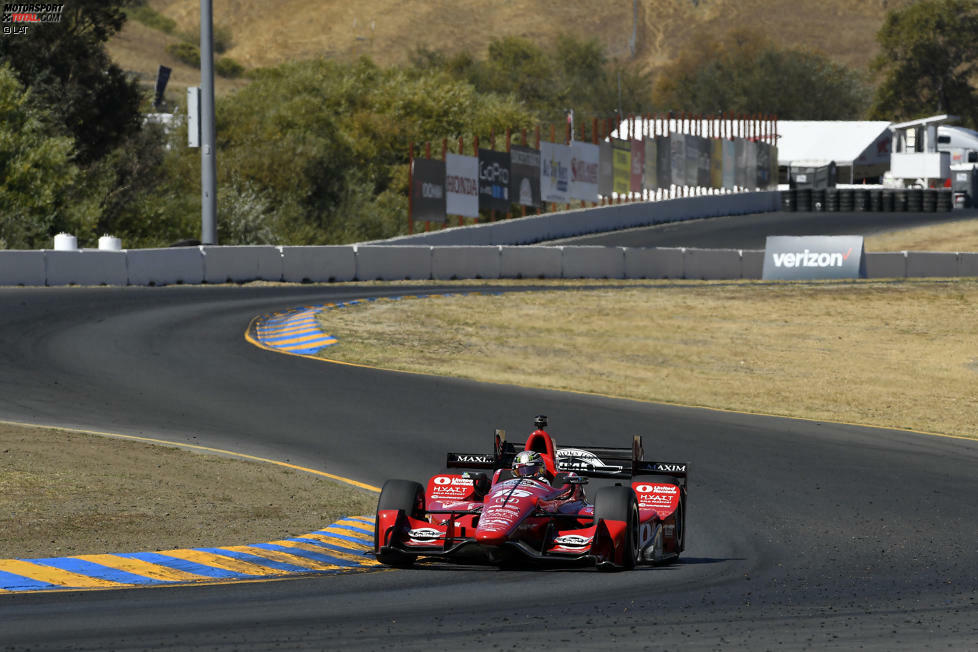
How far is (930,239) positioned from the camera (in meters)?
60.8

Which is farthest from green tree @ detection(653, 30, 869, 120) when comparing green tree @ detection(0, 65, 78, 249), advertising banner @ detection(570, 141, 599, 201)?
green tree @ detection(0, 65, 78, 249)

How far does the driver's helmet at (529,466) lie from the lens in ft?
39.9

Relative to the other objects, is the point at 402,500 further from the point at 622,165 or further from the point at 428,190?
the point at 622,165

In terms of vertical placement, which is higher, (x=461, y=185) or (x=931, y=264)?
(x=461, y=185)

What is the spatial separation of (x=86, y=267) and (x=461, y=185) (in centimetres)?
1921

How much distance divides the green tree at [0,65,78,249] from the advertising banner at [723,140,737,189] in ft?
127

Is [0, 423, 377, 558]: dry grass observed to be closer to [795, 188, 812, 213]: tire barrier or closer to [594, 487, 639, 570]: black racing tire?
[594, 487, 639, 570]: black racing tire

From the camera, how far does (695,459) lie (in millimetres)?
17688

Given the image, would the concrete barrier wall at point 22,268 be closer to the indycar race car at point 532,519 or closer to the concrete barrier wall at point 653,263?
the concrete barrier wall at point 653,263

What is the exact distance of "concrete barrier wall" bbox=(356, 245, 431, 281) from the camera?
41.4 m

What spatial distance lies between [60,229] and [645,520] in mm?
39631

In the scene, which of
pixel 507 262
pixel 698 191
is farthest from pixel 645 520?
pixel 698 191

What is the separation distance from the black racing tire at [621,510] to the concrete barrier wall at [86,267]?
2613 cm

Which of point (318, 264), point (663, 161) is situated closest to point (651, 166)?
point (663, 161)
